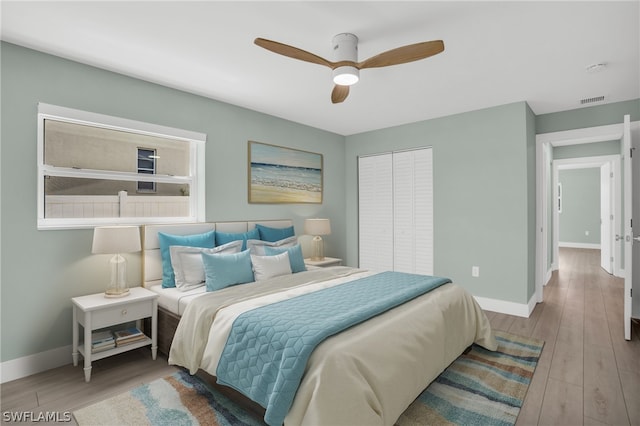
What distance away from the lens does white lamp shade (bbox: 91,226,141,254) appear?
8.51 feet

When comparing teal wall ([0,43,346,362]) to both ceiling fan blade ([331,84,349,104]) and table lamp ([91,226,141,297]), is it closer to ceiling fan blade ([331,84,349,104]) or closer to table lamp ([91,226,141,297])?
table lamp ([91,226,141,297])

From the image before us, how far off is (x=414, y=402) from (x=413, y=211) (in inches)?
121

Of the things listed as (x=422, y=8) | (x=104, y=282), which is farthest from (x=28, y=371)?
(x=422, y=8)

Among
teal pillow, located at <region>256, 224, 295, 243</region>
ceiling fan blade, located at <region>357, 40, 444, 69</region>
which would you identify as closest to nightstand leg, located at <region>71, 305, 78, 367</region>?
teal pillow, located at <region>256, 224, 295, 243</region>

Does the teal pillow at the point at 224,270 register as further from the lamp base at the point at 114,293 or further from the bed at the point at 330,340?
the lamp base at the point at 114,293

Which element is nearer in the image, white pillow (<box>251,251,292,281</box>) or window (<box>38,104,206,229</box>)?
window (<box>38,104,206,229</box>)

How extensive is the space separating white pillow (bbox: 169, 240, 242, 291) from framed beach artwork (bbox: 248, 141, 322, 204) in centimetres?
126

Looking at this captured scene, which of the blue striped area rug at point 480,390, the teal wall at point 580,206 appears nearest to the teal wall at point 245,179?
the blue striped area rug at point 480,390

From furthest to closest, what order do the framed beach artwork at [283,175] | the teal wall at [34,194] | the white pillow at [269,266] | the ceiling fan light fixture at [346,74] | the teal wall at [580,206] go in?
the teal wall at [580,206]
the framed beach artwork at [283,175]
the white pillow at [269,266]
the teal wall at [34,194]
the ceiling fan light fixture at [346,74]

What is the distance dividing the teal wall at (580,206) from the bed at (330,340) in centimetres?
849

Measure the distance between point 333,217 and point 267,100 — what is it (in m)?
2.26

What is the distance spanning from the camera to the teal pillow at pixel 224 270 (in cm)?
281

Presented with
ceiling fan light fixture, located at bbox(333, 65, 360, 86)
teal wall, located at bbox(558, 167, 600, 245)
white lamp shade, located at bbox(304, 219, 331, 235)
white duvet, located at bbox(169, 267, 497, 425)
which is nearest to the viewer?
white duvet, located at bbox(169, 267, 497, 425)

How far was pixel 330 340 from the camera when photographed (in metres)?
1.75
